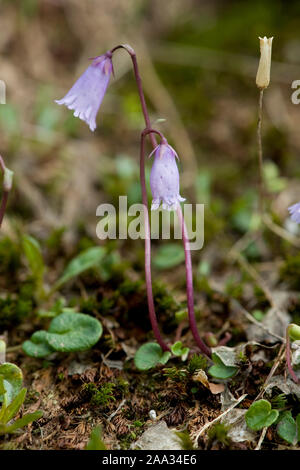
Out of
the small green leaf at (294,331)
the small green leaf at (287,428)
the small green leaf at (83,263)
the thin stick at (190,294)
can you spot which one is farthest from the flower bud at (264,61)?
the small green leaf at (287,428)

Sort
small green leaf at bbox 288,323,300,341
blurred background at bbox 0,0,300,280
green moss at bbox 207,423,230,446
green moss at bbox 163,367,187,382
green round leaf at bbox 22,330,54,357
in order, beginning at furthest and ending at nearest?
1. blurred background at bbox 0,0,300,280
2. green round leaf at bbox 22,330,54,357
3. green moss at bbox 163,367,187,382
4. small green leaf at bbox 288,323,300,341
5. green moss at bbox 207,423,230,446

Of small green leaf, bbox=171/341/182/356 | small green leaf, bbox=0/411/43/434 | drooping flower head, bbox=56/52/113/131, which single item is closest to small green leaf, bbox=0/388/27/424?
small green leaf, bbox=0/411/43/434

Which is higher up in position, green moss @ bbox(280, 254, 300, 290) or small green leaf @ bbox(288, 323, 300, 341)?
green moss @ bbox(280, 254, 300, 290)

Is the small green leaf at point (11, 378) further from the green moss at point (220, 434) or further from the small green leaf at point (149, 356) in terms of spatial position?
the green moss at point (220, 434)

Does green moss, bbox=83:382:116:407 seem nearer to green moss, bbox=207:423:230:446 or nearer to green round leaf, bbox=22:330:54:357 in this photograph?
green round leaf, bbox=22:330:54:357

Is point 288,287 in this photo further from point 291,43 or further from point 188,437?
point 291,43

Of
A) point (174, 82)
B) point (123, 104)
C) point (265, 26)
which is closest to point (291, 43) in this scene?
point (265, 26)
